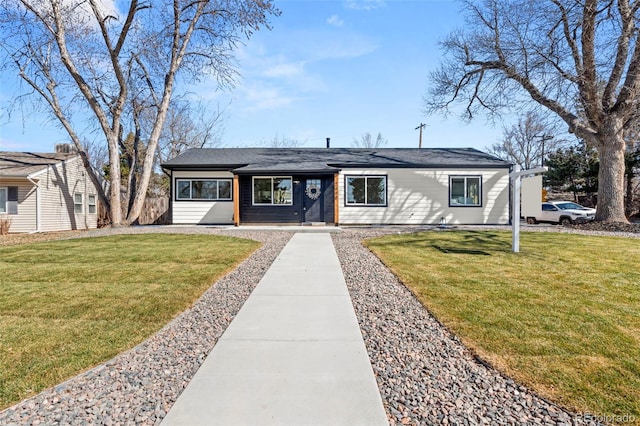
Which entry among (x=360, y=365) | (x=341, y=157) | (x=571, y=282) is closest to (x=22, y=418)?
(x=360, y=365)

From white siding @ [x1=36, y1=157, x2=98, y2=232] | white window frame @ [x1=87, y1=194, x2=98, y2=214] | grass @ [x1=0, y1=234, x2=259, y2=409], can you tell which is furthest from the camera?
white window frame @ [x1=87, y1=194, x2=98, y2=214]

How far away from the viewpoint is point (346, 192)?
15164 millimetres

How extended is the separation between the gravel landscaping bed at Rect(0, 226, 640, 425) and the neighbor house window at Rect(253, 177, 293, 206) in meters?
11.0

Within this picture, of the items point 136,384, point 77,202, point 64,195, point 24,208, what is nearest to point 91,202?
point 77,202

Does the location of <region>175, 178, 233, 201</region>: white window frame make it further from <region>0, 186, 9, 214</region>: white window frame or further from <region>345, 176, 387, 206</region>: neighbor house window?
<region>0, 186, 9, 214</region>: white window frame

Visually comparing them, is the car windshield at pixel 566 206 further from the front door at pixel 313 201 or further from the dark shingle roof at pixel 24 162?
the dark shingle roof at pixel 24 162

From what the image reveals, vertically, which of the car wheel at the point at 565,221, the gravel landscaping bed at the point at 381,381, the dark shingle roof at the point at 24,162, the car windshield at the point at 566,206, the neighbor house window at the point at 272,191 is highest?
the dark shingle roof at the point at 24,162

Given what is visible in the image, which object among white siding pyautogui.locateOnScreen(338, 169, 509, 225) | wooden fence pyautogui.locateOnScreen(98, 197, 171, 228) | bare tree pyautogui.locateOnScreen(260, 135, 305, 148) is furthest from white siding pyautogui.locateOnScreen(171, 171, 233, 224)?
bare tree pyautogui.locateOnScreen(260, 135, 305, 148)

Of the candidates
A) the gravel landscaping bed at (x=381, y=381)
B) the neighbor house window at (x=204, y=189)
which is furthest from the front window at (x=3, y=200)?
the gravel landscaping bed at (x=381, y=381)

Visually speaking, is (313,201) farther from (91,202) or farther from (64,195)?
(91,202)

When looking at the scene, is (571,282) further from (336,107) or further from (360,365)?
(336,107)

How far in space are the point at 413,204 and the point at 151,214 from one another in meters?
15.4

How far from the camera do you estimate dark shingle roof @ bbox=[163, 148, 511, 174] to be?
14852 millimetres

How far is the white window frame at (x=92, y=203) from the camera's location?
19183 millimetres
